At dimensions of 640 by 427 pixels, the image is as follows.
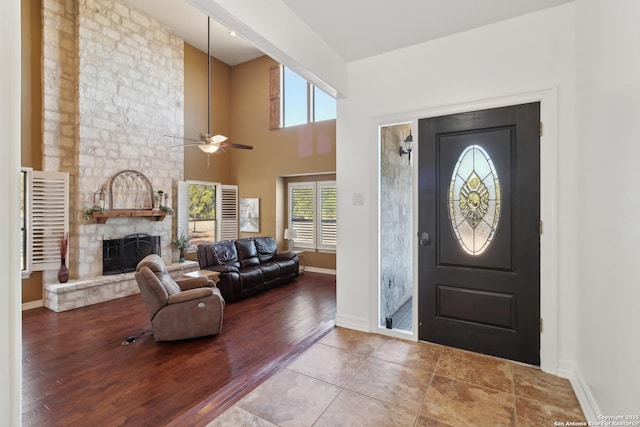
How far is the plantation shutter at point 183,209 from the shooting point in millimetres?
6457

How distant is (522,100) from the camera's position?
2504 millimetres

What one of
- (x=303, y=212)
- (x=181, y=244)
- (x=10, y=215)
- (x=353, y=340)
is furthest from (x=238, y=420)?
(x=303, y=212)

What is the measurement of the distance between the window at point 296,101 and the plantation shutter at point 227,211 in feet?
6.50

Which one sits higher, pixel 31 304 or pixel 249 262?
pixel 249 262

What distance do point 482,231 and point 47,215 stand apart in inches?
230

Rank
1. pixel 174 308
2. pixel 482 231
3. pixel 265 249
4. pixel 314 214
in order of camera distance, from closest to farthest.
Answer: pixel 482 231 < pixel 174 308 < pixel 265 249 < pixel 314 214

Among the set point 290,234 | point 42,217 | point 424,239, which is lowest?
point 290,234

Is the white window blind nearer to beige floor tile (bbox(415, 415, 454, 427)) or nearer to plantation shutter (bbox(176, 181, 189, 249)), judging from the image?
plantation shutter (bbox(176, 181, 189, 249))

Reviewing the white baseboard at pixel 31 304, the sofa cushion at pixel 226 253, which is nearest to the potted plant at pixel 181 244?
the sofa cushion at pixel 226 253

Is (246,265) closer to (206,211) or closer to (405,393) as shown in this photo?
(206,211)

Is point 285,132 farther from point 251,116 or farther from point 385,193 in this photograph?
point 385,193

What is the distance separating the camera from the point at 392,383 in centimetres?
230

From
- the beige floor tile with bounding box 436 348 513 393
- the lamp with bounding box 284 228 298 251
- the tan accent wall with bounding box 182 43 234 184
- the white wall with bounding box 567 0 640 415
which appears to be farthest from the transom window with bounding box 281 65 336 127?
the beige floor tile with bounding box 436 348 513 393

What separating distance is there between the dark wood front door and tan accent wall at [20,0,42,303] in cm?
547
